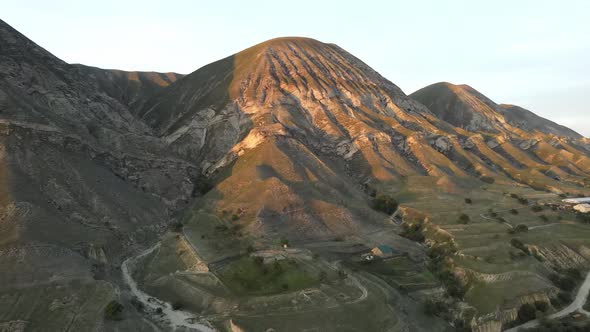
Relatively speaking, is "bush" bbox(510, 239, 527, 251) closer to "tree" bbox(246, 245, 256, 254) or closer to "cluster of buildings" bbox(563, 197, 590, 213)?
"cluster of buildings" bbox(563, 197, 590, 213)

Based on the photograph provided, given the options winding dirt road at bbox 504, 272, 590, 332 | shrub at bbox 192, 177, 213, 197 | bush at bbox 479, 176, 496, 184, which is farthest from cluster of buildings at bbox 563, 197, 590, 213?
shrub at bbox 192, 177, 213, 197

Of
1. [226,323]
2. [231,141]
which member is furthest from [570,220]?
[231,141]

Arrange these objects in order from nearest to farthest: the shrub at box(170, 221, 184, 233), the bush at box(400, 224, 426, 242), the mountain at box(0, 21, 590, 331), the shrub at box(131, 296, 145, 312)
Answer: the mountain at box(0, 21, 590, 331), the shrub at box(131, 296, 145, 312), the bush at box(400, 224, 426, 242), the shrub at box(170, 221, 184, 233)

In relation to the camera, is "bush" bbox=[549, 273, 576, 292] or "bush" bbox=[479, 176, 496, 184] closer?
"bush" bbox=[549, 273, 576, 292]

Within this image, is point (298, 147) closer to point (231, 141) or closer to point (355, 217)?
point (231, 141)

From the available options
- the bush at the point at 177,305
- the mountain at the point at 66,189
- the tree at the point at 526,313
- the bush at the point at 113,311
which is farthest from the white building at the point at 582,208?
the bush at the point at 113,311

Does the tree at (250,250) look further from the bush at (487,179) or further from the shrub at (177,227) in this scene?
the bush at (487,179)

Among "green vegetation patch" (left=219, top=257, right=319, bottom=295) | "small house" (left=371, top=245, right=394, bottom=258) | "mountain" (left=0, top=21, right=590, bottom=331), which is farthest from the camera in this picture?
"small house" (left=371, top=245, right=394, bottom=258)

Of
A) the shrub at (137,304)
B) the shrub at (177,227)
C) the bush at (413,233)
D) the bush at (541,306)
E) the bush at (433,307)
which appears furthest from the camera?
the shrub at (177,227)
